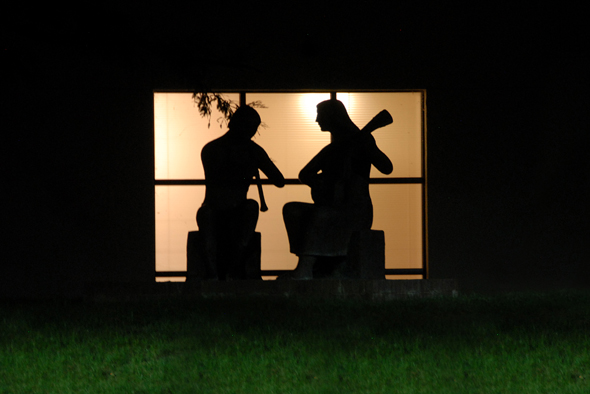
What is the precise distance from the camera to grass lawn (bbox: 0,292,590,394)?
4.24 m

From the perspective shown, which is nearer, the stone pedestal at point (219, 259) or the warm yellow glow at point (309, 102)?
the stone pedestal at point (219, 259)

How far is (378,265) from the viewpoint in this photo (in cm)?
711

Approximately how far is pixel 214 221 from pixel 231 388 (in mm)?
3113

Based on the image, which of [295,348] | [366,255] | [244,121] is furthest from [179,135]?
[295,348]

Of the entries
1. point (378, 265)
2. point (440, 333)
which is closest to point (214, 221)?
point (378, 265)

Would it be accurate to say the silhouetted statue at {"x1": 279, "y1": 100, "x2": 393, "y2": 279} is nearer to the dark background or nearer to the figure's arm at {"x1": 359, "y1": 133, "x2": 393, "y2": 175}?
the figure's arm at {"x1": 359, "y1": 133, "x2": 393, "y2": 175}

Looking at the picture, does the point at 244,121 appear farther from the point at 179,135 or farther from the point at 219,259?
the point at 179,135

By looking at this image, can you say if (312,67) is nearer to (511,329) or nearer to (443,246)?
(443,246)

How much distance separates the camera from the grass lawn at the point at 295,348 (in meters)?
4.24

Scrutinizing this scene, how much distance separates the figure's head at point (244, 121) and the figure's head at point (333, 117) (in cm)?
63

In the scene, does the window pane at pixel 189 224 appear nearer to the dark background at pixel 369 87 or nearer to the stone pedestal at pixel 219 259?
the dark background at pixel 369 87

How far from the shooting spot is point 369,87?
10.1 metres

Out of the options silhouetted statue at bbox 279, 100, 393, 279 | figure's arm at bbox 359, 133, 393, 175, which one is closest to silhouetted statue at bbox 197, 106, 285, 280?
silhouetted statue at bbox 279, 100, 393, 279

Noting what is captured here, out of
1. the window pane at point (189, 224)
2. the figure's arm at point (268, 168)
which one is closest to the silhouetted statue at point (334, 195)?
the figure's arm at point (268, 168)
